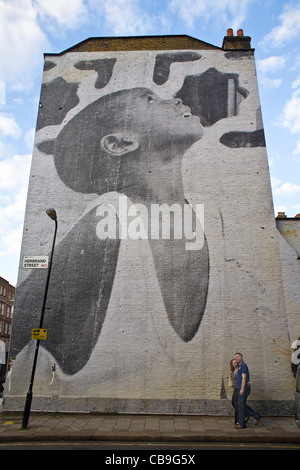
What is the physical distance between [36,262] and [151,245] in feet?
14.4

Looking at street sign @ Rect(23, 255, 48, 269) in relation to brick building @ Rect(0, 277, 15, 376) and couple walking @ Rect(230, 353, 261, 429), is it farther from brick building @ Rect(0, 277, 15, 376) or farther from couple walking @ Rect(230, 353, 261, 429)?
brick building @ Rect(0, 277, 15, 376)

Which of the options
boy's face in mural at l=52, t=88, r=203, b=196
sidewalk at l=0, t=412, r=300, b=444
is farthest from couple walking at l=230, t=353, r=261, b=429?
boy's face in mural at l=52, t=88, r=203, b=196

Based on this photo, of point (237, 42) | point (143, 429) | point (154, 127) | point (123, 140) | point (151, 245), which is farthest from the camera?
point (237, 42)

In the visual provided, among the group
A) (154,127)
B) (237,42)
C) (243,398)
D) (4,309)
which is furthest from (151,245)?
(4,309)

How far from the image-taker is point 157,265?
10750 millimetres

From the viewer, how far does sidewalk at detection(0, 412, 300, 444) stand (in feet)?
23.4

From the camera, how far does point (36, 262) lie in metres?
11.0

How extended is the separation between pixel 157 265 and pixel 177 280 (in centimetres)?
91

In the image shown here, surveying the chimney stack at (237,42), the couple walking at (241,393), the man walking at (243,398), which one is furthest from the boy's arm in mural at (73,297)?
the chimney stack at (237,42)

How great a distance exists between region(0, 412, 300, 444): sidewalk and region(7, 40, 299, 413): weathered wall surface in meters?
0.49

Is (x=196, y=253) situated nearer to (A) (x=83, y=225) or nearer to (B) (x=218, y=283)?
(B) (x=218, y=283)

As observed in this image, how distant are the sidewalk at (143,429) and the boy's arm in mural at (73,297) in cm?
176

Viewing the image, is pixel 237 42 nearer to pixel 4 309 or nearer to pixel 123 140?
pixel 123 140

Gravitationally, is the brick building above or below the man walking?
above
